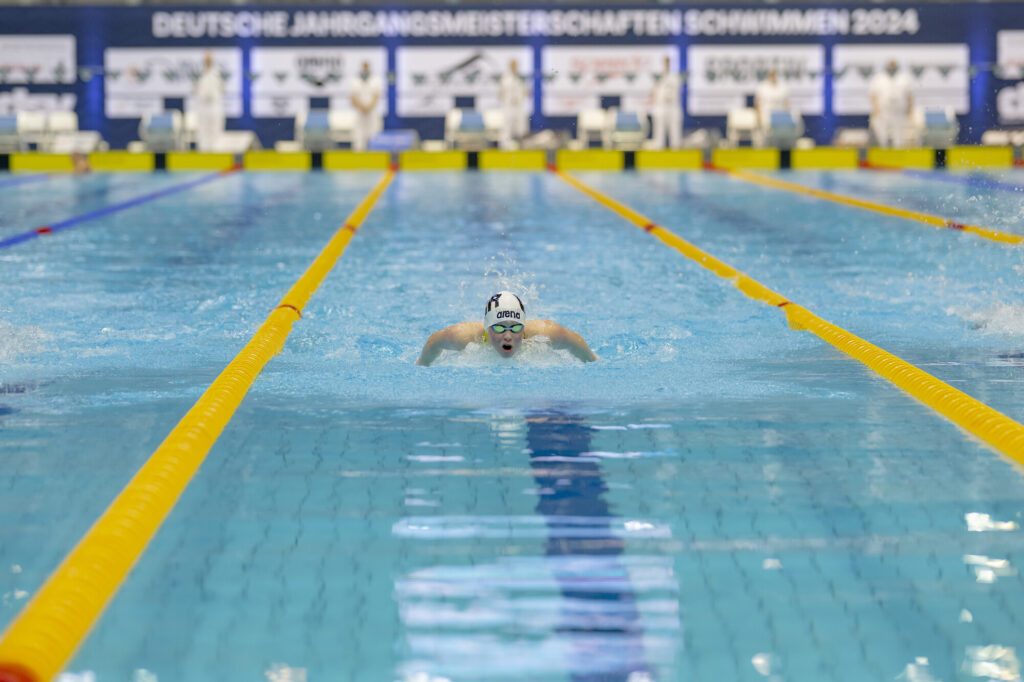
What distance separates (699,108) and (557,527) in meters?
21.8

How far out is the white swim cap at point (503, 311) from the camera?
504 cm

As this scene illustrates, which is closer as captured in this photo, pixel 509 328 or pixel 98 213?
pixel 509 328

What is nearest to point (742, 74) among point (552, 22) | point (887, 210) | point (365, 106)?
point (552, 22)

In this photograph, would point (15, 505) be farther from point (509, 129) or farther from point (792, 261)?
point (509, 129)

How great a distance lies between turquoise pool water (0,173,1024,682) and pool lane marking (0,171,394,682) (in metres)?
0.05

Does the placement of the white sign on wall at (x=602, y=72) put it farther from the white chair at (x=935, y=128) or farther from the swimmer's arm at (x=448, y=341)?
the swimmer's arm at (x=448, y=341)

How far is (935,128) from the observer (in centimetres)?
2102

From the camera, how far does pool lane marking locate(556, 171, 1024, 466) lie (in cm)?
390

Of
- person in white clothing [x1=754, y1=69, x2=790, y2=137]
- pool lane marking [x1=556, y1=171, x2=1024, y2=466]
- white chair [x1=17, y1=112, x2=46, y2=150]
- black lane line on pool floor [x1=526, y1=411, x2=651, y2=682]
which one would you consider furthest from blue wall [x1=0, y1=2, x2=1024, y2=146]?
black lane line on pool floor [x1=526, y1=411, x2=651, y2=682]

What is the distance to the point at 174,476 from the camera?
3.43m

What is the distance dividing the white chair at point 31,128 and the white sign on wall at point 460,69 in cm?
562

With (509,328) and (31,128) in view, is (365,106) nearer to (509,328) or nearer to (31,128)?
(31,128)

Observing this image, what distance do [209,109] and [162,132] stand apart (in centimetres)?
83

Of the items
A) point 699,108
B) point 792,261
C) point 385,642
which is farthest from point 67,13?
point 385,642
